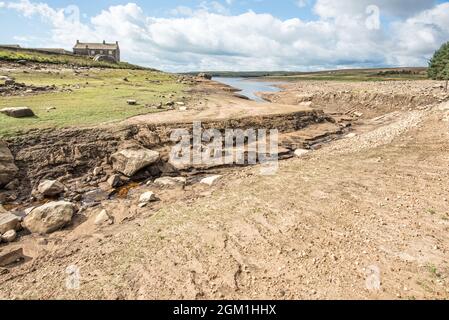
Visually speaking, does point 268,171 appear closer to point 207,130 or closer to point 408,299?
point 207,130

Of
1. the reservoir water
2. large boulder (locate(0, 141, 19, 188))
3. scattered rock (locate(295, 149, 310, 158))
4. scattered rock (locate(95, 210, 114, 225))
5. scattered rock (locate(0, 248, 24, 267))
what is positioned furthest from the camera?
the reservoir water

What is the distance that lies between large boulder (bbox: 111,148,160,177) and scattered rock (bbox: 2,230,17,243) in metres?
6.58

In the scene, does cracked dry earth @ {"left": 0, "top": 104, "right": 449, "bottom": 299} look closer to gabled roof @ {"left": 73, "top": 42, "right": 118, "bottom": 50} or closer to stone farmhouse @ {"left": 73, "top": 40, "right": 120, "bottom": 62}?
stone farmhouse @ {"left": 73, "top": 40, "right": 120, "bottom": 62}

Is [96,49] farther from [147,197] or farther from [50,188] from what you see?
[147,197]

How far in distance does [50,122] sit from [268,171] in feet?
47.7

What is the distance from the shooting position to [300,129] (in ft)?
96.5

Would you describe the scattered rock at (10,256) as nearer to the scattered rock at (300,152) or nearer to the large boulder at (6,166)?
the large boulder at (6,166)

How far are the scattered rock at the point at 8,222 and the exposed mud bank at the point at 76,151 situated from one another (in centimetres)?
270

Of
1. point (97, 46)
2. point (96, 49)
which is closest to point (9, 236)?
point (96, 49)

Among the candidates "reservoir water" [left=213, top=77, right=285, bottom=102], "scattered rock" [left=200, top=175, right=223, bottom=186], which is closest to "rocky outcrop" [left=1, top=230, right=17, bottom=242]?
"scattered rock" [left=200, top=175, right=223, bottom=186]

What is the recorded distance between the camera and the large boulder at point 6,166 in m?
15.5

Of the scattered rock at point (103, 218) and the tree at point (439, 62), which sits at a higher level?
the tree at point (439, 62)

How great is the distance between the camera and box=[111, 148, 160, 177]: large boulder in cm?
1752

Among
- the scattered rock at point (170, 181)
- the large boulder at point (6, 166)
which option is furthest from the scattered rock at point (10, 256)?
the scattered rock at point (170, 181)
